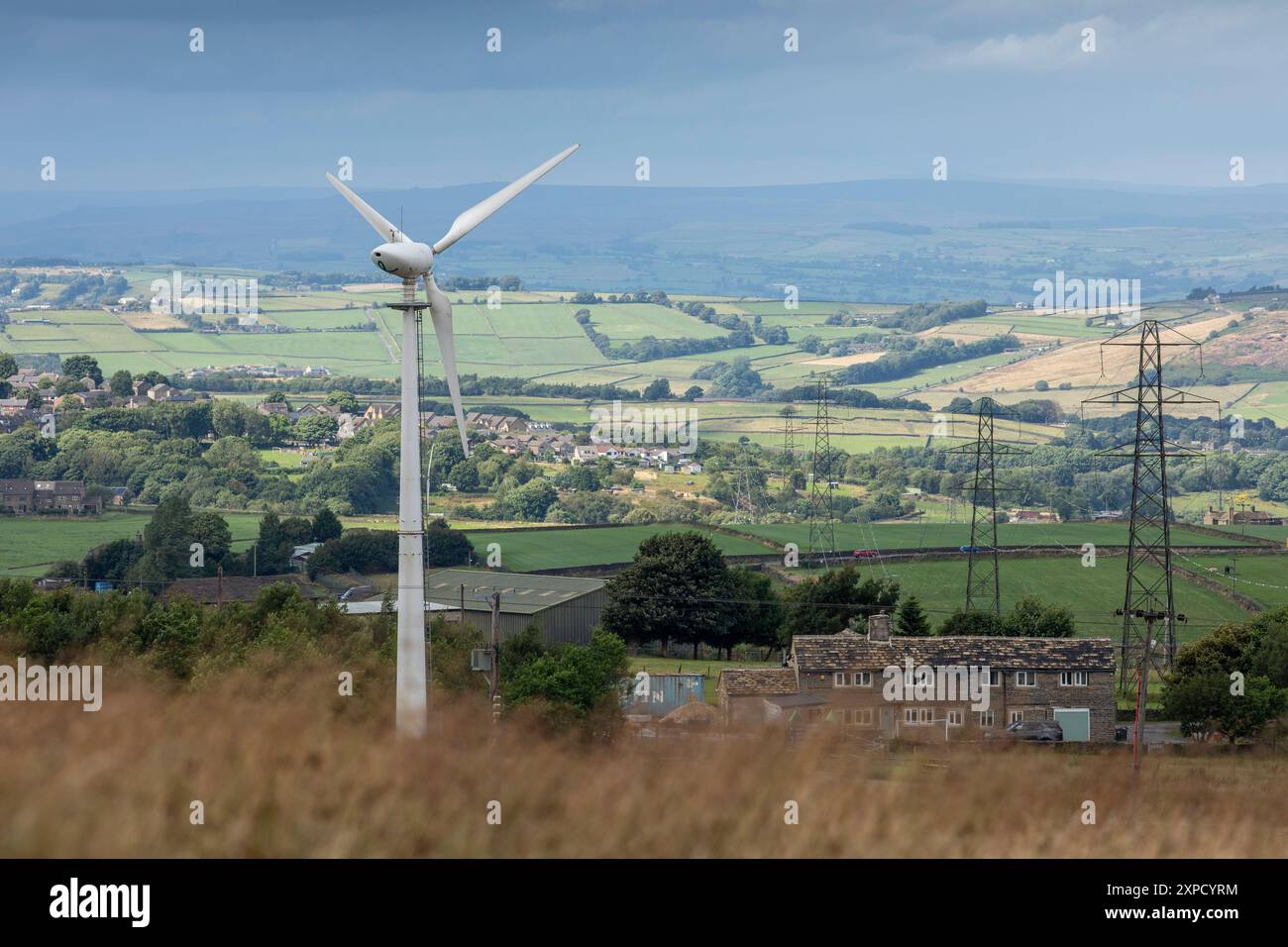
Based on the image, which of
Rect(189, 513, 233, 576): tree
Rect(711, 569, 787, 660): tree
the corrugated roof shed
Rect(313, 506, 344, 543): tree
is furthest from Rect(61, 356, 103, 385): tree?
Rect(711, 569, 787, 660): tree

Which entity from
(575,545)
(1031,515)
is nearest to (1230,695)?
(575,545)

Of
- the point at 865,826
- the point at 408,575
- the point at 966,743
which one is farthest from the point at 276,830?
the point at 408,575

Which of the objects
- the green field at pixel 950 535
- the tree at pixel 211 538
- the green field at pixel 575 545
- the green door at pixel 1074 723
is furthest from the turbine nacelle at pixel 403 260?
the green field at pixel 950 535

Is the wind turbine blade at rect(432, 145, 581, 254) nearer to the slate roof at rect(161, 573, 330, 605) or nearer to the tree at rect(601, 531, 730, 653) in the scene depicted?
the tree at rect(601, 531, 730, 653)

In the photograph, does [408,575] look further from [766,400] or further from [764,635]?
[766,400]

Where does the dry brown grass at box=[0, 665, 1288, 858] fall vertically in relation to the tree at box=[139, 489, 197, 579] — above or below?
above

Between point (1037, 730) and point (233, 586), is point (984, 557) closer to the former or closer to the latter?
point (233, 586)
